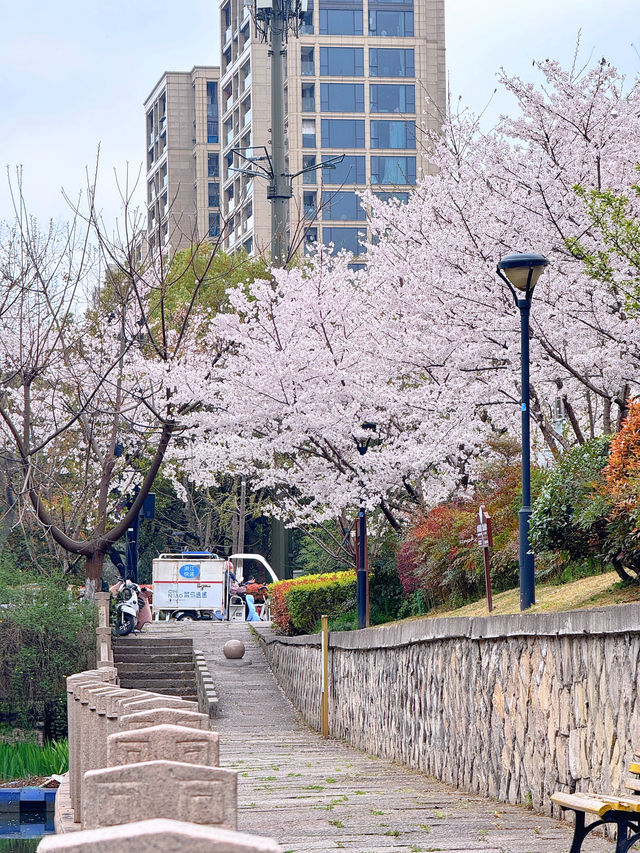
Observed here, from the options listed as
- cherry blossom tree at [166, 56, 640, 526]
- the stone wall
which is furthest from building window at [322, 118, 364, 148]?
the stone wall

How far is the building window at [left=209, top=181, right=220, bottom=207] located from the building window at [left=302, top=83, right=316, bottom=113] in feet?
36.4

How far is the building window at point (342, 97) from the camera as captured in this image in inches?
2768

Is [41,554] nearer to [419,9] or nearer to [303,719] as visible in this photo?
[303,719]

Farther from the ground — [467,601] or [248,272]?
[248,272]

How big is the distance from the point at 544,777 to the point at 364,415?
1052 cm

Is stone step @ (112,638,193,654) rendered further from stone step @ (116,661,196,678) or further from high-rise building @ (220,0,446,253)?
high-rise building @ (220,0,446,253)

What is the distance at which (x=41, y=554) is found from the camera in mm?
33031

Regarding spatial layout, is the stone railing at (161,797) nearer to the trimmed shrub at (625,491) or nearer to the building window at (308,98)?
the trimmed shrub at (625,491)

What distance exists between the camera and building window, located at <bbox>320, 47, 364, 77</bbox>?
70.2 metres

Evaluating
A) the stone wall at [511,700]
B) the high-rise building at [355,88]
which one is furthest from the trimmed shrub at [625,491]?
the high-rise building at [355,88]

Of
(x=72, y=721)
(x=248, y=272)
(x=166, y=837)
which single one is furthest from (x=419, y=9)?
(x=166, y=837)

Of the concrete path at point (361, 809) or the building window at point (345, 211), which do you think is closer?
the concrete path at point (361, 809)

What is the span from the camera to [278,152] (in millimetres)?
32531

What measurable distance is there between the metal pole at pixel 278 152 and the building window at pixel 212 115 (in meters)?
43.5
